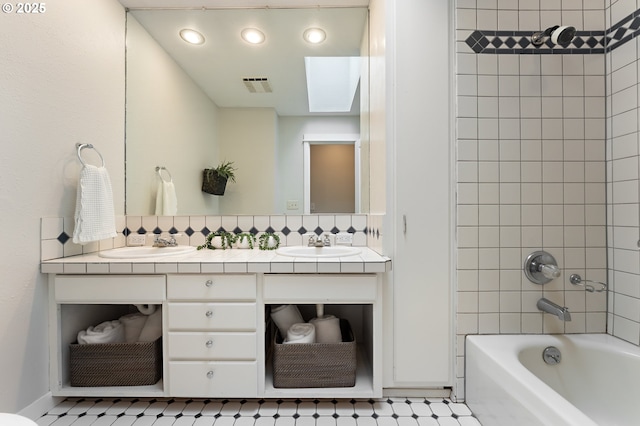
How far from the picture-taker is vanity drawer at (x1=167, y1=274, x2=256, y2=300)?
55.1 inches

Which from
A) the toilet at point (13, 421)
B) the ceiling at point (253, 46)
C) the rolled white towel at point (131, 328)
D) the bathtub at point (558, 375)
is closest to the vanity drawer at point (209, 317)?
the rolled white towel at point (131, 328)

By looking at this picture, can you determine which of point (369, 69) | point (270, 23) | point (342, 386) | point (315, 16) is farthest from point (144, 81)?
point (342, 386)

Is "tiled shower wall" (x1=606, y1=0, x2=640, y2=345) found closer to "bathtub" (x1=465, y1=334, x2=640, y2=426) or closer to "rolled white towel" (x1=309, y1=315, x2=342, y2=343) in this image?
"bathtub" (x1=465, y1=334, x2=640, y2=426)

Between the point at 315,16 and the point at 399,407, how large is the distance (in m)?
2.32

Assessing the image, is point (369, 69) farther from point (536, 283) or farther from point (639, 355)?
point (639, 355)

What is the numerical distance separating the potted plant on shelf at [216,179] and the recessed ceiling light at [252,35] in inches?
33.9

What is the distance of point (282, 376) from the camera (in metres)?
1.43

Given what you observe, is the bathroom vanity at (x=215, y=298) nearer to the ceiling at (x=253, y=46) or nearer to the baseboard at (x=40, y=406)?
the baseboard at (x=40, y=406)

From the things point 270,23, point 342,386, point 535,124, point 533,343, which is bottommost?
point 342,386

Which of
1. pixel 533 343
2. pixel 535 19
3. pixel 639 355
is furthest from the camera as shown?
pixel 535 19

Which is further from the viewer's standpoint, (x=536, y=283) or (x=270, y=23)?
(x=270, y=23)

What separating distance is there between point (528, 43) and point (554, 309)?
130 centimetres

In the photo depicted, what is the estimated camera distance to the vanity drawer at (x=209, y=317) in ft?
4.58

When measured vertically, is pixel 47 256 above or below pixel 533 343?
above
